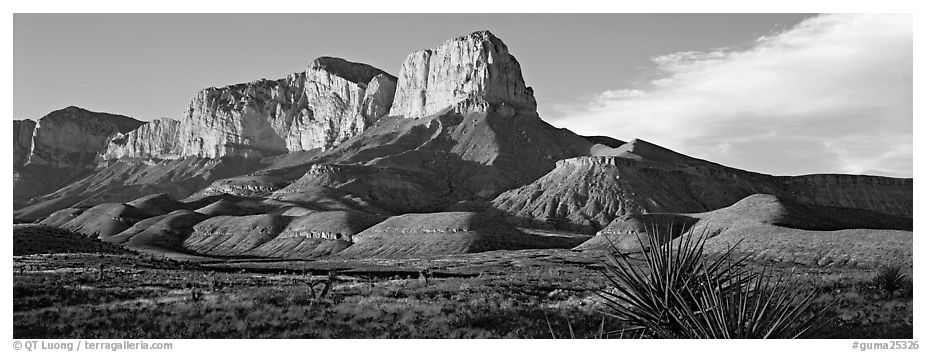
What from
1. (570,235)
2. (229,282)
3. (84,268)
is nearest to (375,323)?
(229,282)

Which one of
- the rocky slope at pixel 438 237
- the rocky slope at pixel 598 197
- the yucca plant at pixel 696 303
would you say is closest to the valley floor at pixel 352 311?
the yucca plant at pixel 696 303

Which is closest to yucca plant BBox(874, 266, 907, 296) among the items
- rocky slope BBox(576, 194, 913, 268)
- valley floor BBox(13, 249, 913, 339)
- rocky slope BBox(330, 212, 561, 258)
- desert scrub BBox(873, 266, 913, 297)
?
desert scrub BBox(873, 266, 913, 297)

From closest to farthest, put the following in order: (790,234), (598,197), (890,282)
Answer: (890,282), (790,234), (598,197)

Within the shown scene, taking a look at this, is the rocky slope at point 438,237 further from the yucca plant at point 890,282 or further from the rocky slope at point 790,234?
the yucca plant at point 890,282

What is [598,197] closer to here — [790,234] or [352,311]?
[790,234]

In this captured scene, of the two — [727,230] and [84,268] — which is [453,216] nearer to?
[727,230]

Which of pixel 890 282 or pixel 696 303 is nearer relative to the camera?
pixel 696 303

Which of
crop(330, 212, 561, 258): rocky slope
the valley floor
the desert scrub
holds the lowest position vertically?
crop(330, 212, 561, 258): rocky slope

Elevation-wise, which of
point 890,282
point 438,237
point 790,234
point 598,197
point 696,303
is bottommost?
point 438,237

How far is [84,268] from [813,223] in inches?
4180

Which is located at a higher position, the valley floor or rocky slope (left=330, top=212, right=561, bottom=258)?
the valley floor

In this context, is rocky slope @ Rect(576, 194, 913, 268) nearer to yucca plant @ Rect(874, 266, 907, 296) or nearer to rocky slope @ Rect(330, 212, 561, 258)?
yucca plant @ Rect(874, 266, 907, 296)

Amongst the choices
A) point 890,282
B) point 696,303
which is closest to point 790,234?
point 890,282

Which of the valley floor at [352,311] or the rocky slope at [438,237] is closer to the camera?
the valley floor at [352,311]
